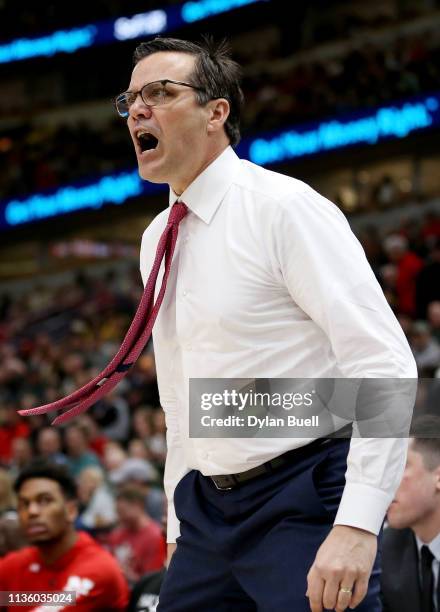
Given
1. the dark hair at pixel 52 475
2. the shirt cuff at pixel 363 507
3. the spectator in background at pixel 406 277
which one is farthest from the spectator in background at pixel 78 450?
the shirt cuff at pixel 363 507

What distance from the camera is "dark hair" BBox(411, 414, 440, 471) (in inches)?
121

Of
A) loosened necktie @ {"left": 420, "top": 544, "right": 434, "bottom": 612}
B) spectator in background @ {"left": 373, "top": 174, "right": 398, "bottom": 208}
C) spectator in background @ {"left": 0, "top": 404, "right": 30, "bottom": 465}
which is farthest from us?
spectator in background @ {"left": 373, "top": 174, "right": 398, "bottom": 208}

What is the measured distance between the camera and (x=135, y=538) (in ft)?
18.3

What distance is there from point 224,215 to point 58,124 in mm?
16554

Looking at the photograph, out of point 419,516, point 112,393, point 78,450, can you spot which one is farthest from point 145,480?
point 419,516

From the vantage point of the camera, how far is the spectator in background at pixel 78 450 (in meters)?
8.12

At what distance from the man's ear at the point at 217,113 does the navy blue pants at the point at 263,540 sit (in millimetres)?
674

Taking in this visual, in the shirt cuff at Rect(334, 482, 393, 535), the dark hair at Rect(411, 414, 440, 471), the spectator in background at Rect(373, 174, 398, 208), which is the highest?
the spectator in background at Rect(373, 174, 398, 208)

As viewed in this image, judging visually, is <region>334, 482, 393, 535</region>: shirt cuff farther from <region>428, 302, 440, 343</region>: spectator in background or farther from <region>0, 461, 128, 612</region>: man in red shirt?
<region>428, 302, 440, 343</region>: spectator in background

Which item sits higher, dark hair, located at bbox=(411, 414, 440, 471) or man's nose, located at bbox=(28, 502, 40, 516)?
dark hair, located at bbox=(411, 414, 440, 471)

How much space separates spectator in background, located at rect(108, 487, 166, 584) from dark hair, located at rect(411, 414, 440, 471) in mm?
2331

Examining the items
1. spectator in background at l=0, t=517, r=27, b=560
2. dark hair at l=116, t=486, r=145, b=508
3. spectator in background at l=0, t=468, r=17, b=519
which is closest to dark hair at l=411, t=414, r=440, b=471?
spectator in background at l=0, t=517, r=27, b=560

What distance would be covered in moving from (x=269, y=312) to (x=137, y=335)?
1.14ft

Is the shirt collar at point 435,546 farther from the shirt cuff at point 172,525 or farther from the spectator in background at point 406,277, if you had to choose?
the spectator in background at point 406,277
